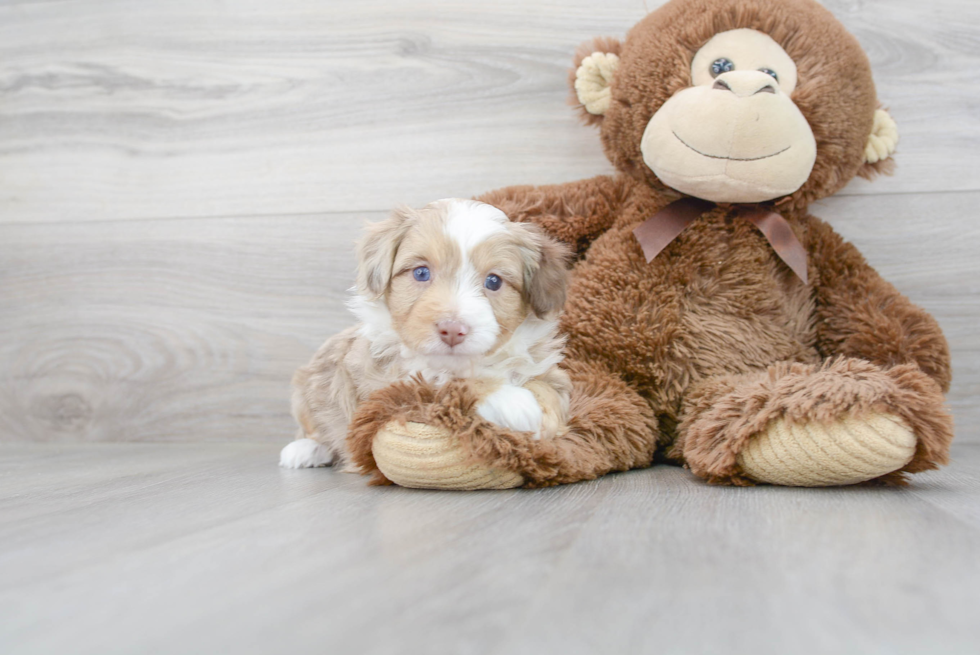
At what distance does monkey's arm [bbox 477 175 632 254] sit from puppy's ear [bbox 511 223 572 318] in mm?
233

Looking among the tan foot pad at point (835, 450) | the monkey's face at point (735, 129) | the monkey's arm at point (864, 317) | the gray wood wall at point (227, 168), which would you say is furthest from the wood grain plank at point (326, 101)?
the tan foot pad at point (835, 450)

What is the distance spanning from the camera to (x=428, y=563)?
29.4 inches

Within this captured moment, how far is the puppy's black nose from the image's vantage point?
3.71 feet

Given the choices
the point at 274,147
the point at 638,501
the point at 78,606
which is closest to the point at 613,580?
the point at 638,501

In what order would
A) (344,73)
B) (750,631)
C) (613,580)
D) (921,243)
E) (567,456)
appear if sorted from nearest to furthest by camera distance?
(750,631) < (613,580) < (567,456) < (921,243) < (344,73)

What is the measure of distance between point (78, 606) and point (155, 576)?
0.08m

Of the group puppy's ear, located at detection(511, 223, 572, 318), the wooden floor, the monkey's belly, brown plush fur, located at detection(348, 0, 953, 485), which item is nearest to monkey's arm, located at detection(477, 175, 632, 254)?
brown plush fur, located at detection(348, 0, 953, 485)

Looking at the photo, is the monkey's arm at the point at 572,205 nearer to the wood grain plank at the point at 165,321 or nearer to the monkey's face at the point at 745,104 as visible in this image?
the monkey's face at the point at 745,104

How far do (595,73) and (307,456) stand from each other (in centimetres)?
99

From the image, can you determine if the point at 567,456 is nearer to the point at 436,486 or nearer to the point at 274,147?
the point at 436,486

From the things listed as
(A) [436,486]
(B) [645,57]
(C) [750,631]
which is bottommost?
(A) [436,486]

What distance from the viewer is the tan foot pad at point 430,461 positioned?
110 centimetres

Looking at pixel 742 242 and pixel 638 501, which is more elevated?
pixel 742 242

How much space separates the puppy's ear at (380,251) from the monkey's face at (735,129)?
495 mm
